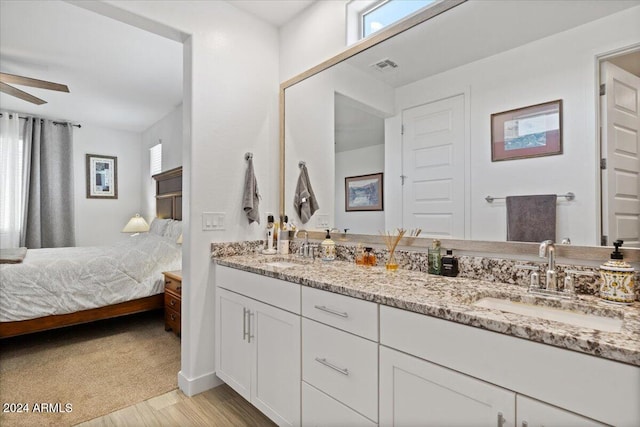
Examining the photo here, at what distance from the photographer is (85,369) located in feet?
8.11

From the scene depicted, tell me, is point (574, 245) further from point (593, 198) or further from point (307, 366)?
point (307, 366)

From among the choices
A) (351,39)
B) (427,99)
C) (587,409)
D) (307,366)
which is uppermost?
(351,39)

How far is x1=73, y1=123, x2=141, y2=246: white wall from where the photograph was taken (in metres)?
5.41

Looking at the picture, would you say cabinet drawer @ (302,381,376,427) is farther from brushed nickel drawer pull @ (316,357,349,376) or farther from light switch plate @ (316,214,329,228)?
light switch plate @ (316,214,329,228)

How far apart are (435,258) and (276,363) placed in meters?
0.93

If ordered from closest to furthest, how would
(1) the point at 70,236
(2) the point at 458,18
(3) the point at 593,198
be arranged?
(3) the point at 593,198 < (2) the point at 458,18 < (1) the point at 70,236

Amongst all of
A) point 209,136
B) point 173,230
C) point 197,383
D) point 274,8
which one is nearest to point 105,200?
point 173,230

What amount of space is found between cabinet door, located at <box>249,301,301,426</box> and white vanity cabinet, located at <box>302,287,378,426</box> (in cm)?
6

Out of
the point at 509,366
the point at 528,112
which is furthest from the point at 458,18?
the point at 509,366

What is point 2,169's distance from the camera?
459 cm

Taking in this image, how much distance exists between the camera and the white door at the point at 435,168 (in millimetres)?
1591

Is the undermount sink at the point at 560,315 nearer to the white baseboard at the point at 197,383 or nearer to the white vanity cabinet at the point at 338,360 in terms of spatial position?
the white vanity cabinet at the point at 338,360

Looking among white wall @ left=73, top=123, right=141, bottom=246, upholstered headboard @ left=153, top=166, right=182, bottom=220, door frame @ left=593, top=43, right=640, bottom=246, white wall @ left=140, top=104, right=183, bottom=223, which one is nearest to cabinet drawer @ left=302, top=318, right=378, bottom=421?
door frame @ left=593, top=43, right=640, bottom=246

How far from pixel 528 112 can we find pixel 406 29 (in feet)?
2.61
